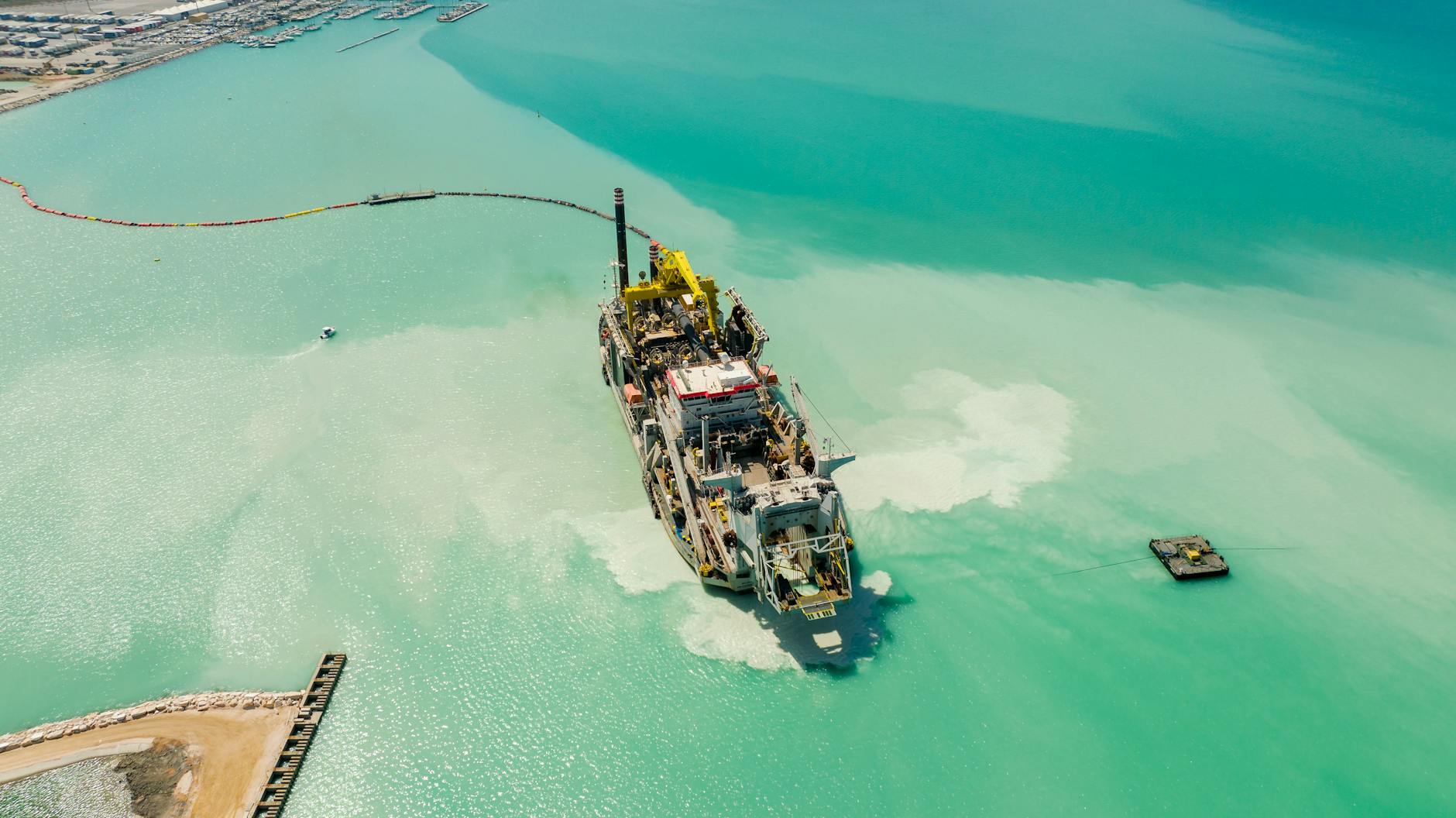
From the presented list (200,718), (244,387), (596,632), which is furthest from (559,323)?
(200,718)

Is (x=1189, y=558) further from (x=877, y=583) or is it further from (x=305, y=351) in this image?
(x=305, y=351)

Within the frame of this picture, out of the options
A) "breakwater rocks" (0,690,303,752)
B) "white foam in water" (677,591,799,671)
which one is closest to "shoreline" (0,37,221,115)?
"breakwater rocks" (0,690,303,752)

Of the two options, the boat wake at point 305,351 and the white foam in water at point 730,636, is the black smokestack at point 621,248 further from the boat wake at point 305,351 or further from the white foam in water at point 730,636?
the white foam in water at point 730,636

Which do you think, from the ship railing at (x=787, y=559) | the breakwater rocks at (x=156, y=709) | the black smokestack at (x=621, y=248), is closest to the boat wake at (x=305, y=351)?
the black smokestack at (x=621, y=248)

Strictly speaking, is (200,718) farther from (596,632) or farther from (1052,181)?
(1052,181)

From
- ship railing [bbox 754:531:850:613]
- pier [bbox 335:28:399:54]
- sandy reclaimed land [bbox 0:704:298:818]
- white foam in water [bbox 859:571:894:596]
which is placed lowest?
sandy reclaimed land [bbox 0:704:298:818]

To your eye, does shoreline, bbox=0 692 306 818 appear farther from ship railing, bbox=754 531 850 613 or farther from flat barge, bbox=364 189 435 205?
flat barge, bbox=364 189 435 205
